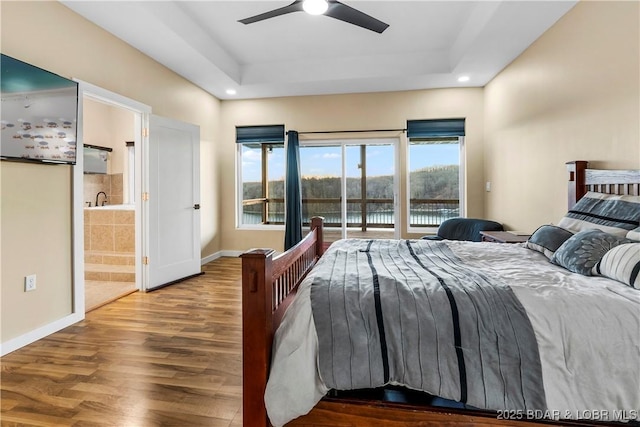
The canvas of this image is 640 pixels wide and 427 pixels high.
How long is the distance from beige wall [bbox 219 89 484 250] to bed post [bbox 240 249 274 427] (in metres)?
4.13

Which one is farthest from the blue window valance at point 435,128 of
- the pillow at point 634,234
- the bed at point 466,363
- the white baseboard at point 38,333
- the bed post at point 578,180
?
the white baseboard at point 38,333

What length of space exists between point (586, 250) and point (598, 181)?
3.77 feet

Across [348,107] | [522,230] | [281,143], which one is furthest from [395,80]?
[522,230]

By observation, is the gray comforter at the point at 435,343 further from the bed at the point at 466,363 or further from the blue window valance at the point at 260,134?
the blue window valance at the point at 260,134

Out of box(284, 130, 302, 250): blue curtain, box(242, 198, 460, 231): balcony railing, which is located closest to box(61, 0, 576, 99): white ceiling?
box(284, 130, 302, 250): blue curtain

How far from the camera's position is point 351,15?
8.79 ft

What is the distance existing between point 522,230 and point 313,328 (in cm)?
340

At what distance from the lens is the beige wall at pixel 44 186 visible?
2.36m

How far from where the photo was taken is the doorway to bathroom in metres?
4.13

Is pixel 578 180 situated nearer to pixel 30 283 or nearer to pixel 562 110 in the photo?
pixel 562 110

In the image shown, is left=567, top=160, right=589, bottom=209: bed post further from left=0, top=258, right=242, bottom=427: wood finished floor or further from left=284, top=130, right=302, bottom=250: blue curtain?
left=284, top=130, right=302, bottom=250: blue curtain

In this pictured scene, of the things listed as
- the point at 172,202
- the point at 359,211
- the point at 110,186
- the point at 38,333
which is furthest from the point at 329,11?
the point at 110,186

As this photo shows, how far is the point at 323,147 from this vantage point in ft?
17.5

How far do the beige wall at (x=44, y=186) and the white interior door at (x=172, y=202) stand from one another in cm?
66
